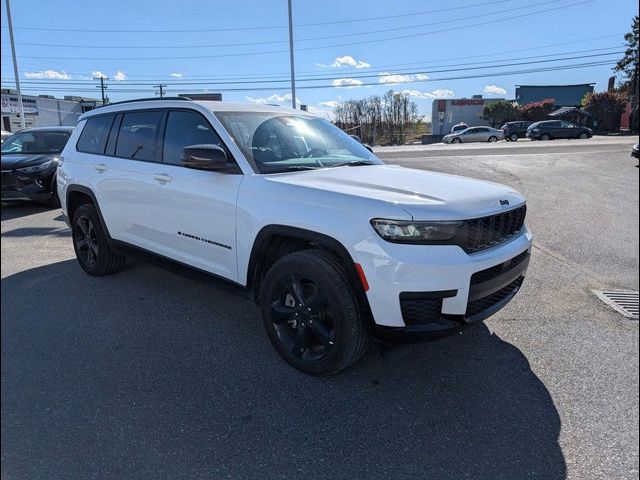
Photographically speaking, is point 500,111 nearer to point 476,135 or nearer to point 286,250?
point 476,135

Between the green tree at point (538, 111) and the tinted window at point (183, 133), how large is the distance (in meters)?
57.5

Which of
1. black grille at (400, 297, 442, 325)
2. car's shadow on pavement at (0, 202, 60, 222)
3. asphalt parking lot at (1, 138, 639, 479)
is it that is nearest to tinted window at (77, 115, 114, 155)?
car's shadow on pavement at (0, 202, 60, 222)

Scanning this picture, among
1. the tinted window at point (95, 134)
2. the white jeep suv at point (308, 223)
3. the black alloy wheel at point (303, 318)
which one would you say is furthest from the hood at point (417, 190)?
the tinted window at point (95, 134)

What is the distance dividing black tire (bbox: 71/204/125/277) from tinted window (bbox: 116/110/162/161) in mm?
866

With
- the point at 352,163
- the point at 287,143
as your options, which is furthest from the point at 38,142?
the point at 352,163

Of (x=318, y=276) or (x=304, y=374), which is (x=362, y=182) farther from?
(x=304, y=374)

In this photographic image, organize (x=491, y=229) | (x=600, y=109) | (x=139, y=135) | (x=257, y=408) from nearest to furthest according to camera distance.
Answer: (x=257, y=408) → (x=491, y=229) → (x=139, y=135) → (x=600, y=109)

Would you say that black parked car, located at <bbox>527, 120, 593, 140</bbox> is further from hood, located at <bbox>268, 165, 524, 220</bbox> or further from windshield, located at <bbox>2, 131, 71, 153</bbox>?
hood, located at <bbox>268, 165, 524, 220</bbox>

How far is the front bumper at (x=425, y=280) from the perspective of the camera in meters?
2.67

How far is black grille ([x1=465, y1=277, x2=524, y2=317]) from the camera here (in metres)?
2.86

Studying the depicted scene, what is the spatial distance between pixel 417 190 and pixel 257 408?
5.55ft

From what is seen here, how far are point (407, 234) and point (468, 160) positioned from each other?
16.3m

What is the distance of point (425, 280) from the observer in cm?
Answer: 267

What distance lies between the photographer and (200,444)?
8.34ft
